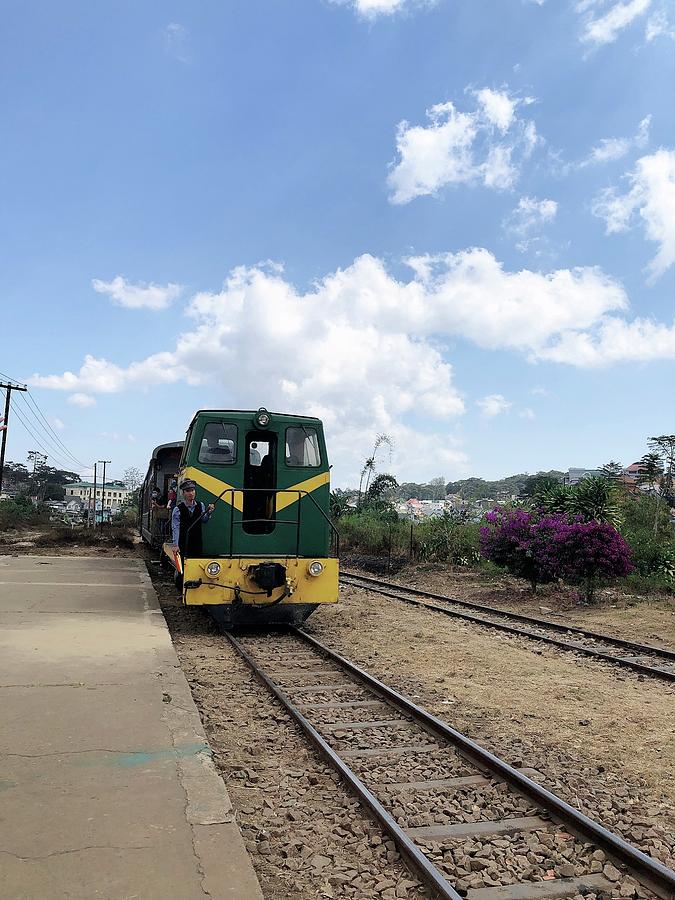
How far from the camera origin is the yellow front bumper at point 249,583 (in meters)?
8.45

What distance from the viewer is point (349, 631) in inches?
383

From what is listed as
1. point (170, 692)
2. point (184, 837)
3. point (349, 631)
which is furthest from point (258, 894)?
point (349, 631)

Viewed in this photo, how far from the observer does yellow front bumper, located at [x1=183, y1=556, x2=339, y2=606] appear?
8.45m

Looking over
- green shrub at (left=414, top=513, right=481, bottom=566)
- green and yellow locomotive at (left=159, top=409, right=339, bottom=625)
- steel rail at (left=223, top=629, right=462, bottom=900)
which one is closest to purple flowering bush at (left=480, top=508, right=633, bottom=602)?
green shrub at (left=414, top=513, right=481, bottom=566)

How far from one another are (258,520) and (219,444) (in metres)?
1.35

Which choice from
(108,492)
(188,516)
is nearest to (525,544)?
(188,516)

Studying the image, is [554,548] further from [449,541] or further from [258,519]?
[449,541]

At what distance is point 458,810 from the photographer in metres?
3.93

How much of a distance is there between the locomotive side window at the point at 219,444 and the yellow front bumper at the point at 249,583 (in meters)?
1.43

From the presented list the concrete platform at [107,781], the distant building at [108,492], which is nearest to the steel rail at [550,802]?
the concrete platform at [107,781]

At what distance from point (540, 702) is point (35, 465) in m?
77.2

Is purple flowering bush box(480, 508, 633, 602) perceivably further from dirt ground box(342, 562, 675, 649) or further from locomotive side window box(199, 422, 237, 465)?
locomotive side window box(199, 422, 237, 465)

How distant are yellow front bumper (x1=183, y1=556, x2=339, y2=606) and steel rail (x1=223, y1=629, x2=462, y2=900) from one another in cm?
253

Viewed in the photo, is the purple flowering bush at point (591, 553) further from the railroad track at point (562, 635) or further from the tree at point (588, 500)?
the tree at point (588, 500)
